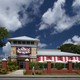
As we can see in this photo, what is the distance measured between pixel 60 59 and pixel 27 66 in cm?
2939

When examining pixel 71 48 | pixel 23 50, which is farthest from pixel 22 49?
pixel 71 48

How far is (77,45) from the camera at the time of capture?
112m

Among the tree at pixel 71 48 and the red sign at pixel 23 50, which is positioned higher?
the tree at pixel 71 48

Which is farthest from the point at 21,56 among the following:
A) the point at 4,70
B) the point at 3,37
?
the point at 4,70

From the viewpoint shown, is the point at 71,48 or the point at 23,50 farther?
the point at 71,48

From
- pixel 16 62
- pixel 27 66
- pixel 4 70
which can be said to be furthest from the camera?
pixel 16 62

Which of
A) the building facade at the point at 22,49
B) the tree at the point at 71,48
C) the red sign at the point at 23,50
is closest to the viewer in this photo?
the red sign at the point at 23,50

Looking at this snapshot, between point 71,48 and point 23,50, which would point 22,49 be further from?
point 71,48

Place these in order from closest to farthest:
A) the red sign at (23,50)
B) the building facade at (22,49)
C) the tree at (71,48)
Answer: the red sign at (23,50) → the building facade at (22,49) → the tree at (71,48)

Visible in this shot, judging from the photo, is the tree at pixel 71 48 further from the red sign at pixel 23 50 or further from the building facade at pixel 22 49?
the red sign at pixel 23 50

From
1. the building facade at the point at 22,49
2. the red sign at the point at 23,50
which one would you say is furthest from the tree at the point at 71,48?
the red sign at the point at 23,50

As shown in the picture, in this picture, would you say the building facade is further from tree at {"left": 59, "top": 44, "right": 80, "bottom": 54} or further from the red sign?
tree at {"left": 59, "top": 44, "right": 80, "bottom": 54}

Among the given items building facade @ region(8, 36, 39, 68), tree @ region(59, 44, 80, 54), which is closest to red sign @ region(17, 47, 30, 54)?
building facade @ region(8, 36, 39, 68)

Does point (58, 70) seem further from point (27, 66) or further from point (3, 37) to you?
point (3, 37)
